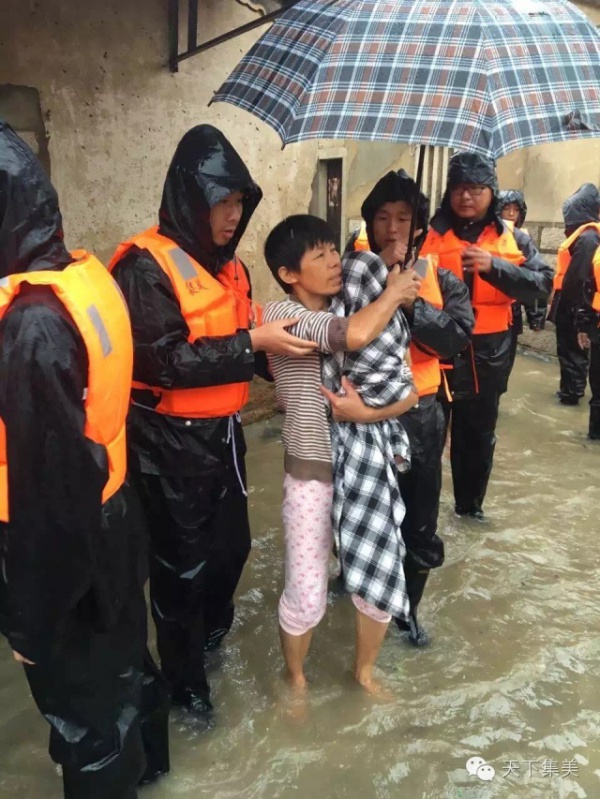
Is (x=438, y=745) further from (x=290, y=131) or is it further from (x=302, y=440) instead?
(x=290, y=131)

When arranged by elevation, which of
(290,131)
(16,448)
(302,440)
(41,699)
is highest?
(290,131)

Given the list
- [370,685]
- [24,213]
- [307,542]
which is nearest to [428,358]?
[307,542]

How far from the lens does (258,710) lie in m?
2.73

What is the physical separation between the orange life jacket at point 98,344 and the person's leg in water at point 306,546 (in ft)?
2.64

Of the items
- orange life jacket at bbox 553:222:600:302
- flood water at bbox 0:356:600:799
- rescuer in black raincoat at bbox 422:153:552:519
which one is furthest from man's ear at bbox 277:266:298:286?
orange life jacket at bbox 553:222:600:302

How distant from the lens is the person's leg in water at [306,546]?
2420 mm

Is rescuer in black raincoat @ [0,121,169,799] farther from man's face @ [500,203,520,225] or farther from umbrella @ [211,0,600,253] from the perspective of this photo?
man's face @ [500,203,520,225]

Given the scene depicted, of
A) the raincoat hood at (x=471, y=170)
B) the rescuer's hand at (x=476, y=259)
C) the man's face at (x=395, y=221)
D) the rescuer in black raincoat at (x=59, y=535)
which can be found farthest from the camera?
the rescuer's hand at (x=476, y=259)

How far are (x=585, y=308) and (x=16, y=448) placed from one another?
521cm

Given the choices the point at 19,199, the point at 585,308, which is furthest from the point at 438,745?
the point at 585,308

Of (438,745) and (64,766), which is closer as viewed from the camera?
(64,766)

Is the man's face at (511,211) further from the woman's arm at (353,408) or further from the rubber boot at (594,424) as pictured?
the woman's arm at (353,408)

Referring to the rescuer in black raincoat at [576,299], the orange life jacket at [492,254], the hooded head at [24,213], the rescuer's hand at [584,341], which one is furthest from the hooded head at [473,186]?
the rescuer's hand at [584,341]

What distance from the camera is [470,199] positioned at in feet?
11.0
